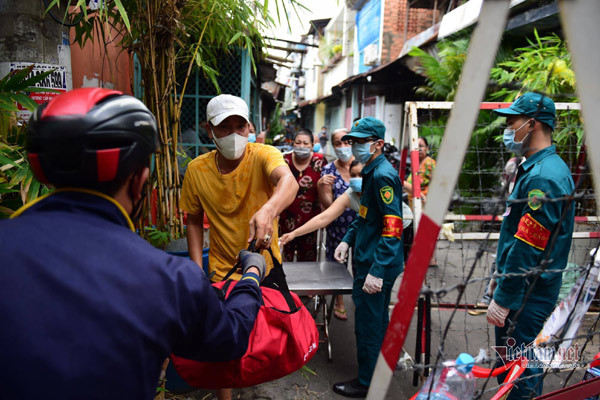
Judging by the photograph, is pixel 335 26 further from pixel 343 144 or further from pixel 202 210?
pixel 202 210

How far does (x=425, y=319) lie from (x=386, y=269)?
53cm

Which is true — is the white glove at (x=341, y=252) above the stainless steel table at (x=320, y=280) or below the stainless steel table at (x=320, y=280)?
above

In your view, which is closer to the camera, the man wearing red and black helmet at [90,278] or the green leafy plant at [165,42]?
the man wearing red and black helmet at [90,278]

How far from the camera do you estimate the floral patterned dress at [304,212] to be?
4406 millimetres

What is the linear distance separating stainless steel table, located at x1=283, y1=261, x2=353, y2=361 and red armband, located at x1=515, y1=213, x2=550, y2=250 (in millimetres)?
1319

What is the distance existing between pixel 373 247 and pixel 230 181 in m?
1.24

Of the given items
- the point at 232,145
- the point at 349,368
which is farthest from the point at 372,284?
the point at 232,145

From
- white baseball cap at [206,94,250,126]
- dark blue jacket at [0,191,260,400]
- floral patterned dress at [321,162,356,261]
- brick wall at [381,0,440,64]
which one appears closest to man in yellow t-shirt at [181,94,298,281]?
white baseball cap at [206,94,250,126]

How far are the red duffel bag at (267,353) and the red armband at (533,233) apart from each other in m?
1.36

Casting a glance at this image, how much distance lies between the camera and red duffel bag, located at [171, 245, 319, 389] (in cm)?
144

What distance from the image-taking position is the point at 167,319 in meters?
0.91

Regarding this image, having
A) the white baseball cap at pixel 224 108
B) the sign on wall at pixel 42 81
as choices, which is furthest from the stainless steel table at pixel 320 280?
the sign on wall at pixel 42 81

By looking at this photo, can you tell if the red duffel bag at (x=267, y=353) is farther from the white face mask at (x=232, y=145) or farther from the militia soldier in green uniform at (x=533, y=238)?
the militia soldier in green uniform at (x=533, y=238)

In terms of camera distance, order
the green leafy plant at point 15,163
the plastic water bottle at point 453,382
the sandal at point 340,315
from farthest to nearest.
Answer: the sandal at point 340,315, the green leafy plant at point 15,163, the plastic water bottle at point 453,382
